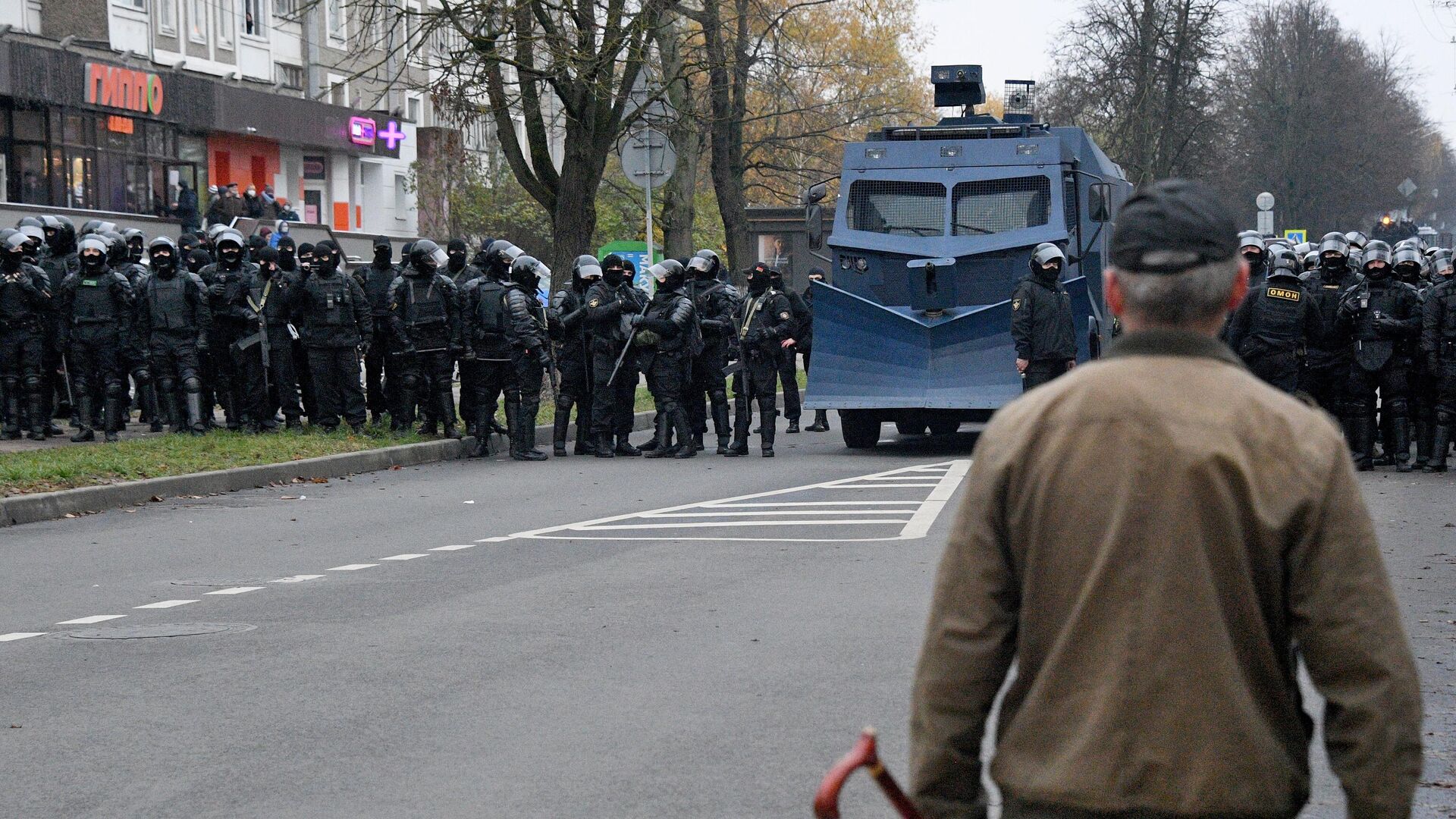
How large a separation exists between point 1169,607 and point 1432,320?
14939 mm

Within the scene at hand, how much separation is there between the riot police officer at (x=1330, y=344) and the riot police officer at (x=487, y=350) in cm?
751

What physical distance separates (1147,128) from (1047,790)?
50.5 m

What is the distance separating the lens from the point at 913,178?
1991cm

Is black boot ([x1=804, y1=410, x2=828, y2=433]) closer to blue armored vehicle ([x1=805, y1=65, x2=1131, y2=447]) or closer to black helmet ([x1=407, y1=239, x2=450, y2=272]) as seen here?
blue armored vehicle ([x1=805, y1=65, x2=1131, y2=447])

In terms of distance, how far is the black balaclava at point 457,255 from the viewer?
20172 mm

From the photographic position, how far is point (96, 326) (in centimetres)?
1898

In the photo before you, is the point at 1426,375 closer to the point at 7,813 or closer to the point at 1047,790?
the point at 7,813

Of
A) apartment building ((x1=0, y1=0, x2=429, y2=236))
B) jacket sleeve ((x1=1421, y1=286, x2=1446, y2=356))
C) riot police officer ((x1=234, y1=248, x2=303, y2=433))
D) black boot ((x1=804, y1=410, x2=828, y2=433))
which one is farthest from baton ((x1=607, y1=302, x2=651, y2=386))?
apartment building ((x1=0, y1=0, x2=429, y2=236))

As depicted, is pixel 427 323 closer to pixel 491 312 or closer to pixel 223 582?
pixel 491 312

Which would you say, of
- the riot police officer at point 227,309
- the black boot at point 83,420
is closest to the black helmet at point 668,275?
the riot police officer at point 227,309

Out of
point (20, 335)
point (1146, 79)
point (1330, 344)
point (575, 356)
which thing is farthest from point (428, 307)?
point (1146, 79)

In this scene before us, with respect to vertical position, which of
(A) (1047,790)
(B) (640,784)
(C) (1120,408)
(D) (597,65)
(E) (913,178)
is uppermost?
(D) (597,65)

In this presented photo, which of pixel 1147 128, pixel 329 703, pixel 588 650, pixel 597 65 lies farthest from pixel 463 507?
pixel 1147 128

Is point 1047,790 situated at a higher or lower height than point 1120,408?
lower
